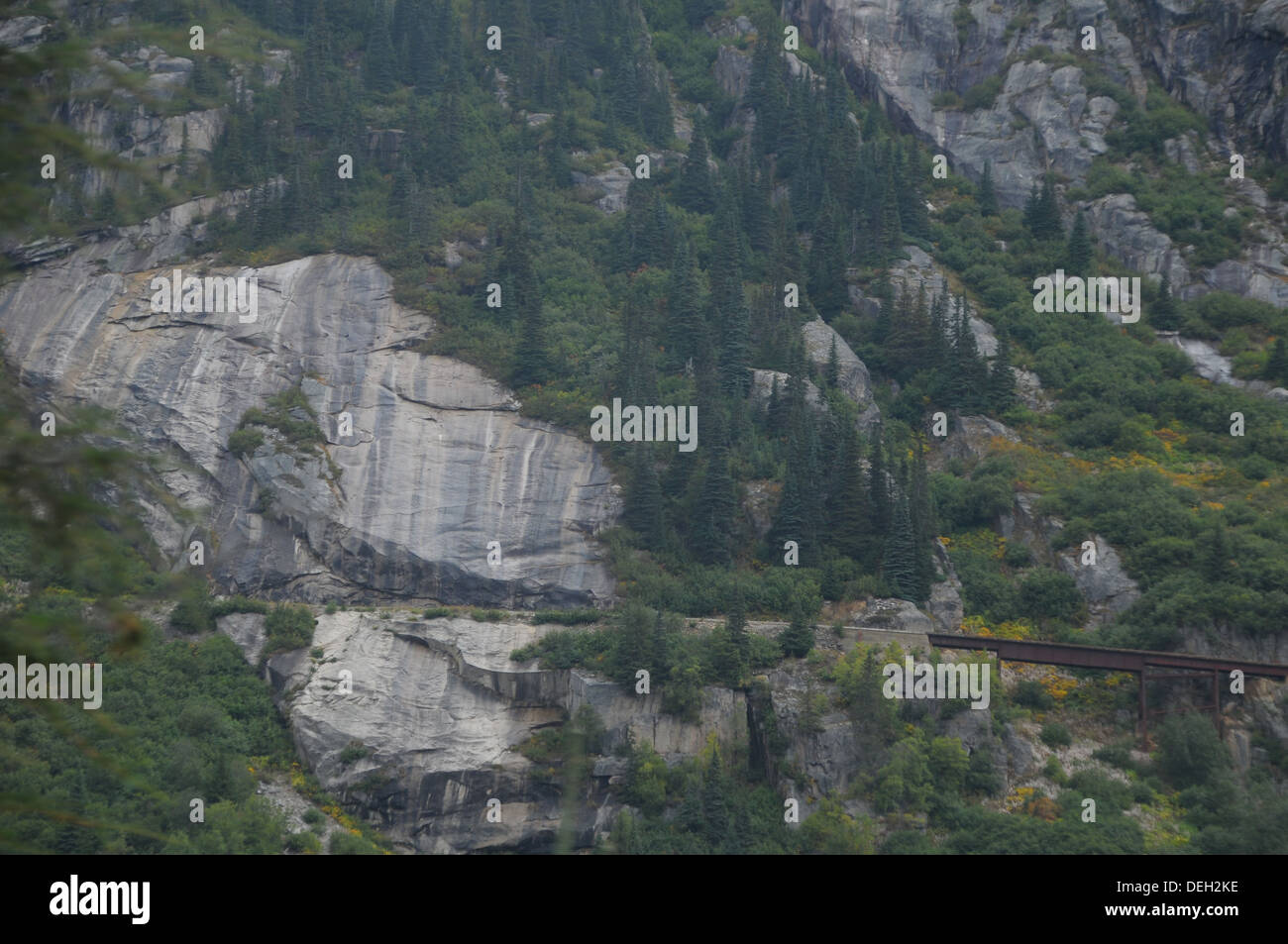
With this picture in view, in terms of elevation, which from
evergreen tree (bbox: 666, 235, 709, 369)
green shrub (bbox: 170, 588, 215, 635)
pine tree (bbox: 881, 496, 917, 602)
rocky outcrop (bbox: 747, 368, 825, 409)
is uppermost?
evergreen tree (bbox: 666, 235, 709, 369)

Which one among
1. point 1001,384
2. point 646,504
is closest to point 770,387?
point 646,504

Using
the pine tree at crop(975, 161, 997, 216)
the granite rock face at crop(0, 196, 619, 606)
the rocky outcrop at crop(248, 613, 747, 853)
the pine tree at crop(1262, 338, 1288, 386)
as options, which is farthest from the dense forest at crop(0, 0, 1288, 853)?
the granite rock face at crop(0, 196, 619, 606)

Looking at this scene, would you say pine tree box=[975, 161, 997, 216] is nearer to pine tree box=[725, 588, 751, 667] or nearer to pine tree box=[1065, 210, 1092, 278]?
pine tree box=[1065, 210, 1092, 278]

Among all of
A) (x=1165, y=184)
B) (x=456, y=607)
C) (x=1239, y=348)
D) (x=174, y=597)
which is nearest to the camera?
(x=174, y=597)

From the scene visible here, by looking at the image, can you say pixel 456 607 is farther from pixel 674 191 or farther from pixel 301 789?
pixel 674 191
